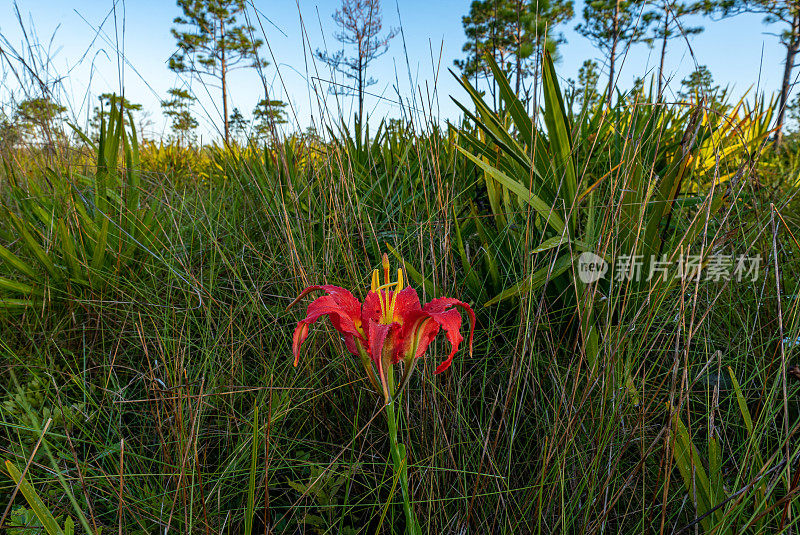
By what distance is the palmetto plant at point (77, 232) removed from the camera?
139 centimetres

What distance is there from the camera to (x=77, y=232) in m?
1.52

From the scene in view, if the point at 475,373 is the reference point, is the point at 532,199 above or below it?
above

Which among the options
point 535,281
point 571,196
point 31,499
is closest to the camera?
point 31,499

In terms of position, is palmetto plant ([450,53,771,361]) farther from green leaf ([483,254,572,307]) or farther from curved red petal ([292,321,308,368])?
curved red petal ([292,321,308,368])

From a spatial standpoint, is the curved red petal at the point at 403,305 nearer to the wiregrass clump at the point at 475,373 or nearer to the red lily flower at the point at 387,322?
the red lily flower at the point at 387,322

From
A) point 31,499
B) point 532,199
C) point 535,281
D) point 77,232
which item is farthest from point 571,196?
point 77,232

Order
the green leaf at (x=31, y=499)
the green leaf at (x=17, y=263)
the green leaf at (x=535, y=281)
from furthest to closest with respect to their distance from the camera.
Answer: the green leaf at (x=17, y=263), the green leaf at (x=535, y=281), the green leaf at (x=31, y=499)

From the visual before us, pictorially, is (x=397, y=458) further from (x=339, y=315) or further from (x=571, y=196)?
(x=571, y=196)

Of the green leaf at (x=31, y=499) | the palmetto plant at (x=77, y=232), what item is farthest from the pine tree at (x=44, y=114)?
the green leaf at (x=31, y=499)

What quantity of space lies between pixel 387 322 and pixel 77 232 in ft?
4.68

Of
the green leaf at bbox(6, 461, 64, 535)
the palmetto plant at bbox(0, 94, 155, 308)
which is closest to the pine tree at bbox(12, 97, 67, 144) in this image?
the palmetto plant at bbox(0, 94, 155, 308)

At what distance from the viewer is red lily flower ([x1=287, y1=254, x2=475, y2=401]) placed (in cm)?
60

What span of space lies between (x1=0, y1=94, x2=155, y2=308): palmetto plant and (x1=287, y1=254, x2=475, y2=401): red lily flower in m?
0.99

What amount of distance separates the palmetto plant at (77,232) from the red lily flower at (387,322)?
99cm
